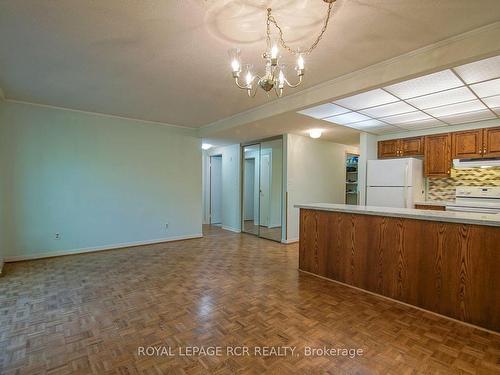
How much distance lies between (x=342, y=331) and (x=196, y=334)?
3.99 feet

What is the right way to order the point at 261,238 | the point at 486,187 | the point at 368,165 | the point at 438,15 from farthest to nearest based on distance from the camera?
the point at 261,238 → the point at 368,165 → the point at 486,187 → the point at 438,15

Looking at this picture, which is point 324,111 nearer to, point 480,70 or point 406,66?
point 406,66

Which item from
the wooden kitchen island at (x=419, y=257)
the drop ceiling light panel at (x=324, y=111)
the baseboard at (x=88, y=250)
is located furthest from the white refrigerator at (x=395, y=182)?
the baseboard at (x=88, y=250)

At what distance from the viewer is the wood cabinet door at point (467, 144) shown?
416cm

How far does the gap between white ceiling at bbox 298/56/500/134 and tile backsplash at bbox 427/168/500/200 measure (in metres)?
0.95

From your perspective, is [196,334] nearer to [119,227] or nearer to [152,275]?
[152,275]

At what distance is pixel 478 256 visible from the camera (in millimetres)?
2270

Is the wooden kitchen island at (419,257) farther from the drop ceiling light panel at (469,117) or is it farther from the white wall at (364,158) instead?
the drop ceiling light panel at (469,117)

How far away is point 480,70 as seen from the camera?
2432 mm

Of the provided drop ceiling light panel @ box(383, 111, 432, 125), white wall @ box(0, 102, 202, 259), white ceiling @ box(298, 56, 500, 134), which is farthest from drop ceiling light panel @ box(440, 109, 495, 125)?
white wall @ box(0, 102, 202, 259)

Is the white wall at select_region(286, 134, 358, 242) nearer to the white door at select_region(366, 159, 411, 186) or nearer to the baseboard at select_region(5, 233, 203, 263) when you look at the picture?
the white door at select_region(366, 159, 411, 186)

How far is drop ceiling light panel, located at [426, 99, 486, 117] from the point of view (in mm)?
3391

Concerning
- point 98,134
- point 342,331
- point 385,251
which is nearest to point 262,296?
point 342,331

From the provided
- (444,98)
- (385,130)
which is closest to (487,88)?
(444,98)
